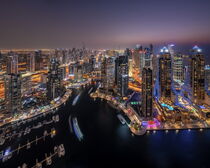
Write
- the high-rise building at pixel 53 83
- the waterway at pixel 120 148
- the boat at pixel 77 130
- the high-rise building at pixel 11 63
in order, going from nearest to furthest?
the waterway at pixel 120 148
the boat at pixel 77 130
the high-rise building at pixel 53 83
the high-rise building at pixel 11 63

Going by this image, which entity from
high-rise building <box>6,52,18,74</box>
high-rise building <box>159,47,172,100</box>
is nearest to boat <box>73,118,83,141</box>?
high-rise building <box>159,47,172,100</box>

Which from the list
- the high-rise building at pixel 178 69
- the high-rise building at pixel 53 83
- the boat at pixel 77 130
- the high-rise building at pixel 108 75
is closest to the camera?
the boat at pixel 77 130

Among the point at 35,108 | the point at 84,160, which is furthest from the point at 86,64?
the point at 84,160

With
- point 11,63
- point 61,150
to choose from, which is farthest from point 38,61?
point 61,150

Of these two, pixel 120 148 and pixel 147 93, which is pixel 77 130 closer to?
pixel 120 148

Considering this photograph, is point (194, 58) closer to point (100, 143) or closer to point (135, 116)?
point (135, 116)

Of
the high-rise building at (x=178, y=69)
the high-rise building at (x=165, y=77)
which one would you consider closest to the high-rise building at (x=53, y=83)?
the high-rise building at (x=165, y=77)

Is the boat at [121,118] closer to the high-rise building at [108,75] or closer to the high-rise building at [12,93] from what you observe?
the high-rise building at [108,75]

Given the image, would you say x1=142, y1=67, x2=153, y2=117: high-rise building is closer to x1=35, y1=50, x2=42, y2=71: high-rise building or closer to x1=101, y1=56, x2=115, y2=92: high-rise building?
x1=101, y1=56, x2=115, y2=92: high-rise building

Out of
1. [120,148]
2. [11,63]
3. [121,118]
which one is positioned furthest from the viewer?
[11,63]
